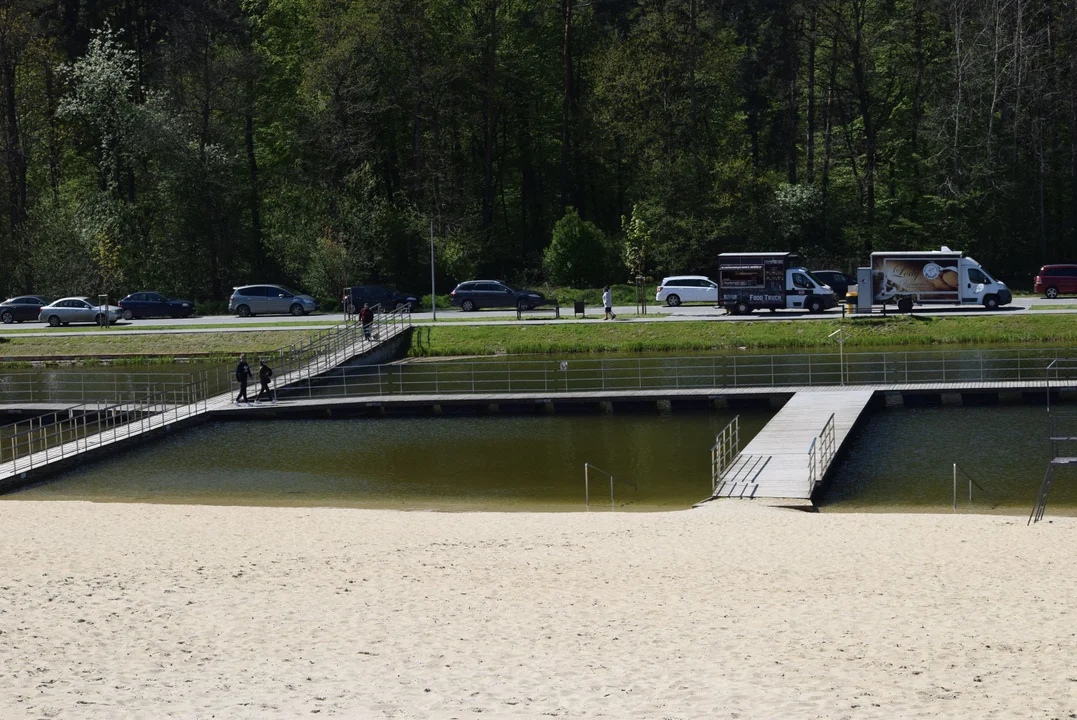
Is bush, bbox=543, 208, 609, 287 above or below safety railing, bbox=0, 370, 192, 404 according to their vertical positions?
above

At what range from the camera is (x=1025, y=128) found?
226 ft

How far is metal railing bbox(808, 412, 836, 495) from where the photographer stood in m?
25.8

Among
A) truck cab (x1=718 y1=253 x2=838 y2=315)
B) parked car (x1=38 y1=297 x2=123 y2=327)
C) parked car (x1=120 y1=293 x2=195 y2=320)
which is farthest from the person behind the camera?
parked car (x1=120 y1=293 x2=195 y2=320)

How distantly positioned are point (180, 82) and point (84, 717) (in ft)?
217

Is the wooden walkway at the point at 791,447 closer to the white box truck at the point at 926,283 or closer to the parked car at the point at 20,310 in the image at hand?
the white box truck at the point at 926,283

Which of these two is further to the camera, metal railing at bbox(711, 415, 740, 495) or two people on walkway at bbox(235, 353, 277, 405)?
two people on walkway at bbox(235, 353, 277, 405)

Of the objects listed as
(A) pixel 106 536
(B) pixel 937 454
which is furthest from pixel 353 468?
(B) pixel 937 454

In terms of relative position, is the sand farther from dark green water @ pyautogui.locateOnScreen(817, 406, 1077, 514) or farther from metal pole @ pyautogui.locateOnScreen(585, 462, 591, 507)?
metal pole @ pyautogui.locateOnScreen(585, 462, 591, 507)

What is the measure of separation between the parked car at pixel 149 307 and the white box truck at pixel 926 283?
35573 mm

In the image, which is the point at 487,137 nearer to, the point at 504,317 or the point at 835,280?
the point at 504,317

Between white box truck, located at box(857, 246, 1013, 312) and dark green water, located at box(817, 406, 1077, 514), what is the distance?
657 inches

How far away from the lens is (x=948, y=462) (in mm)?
Result: 28844

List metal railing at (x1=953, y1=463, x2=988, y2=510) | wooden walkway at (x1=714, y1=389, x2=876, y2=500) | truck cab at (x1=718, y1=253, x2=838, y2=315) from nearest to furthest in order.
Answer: metal railing at (x1=953, y1=463, x2=988, y2=510)
wooden walkway at (x1=714, y1=389, x2=876, y2=500)
truck cab at (x1=718, y1=253, x2=838, y2=315)

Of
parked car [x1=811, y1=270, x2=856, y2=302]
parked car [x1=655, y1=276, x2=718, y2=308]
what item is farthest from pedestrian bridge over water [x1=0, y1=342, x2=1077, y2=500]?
parked car [x1=811, y1=270, x2=856, y2=302]
